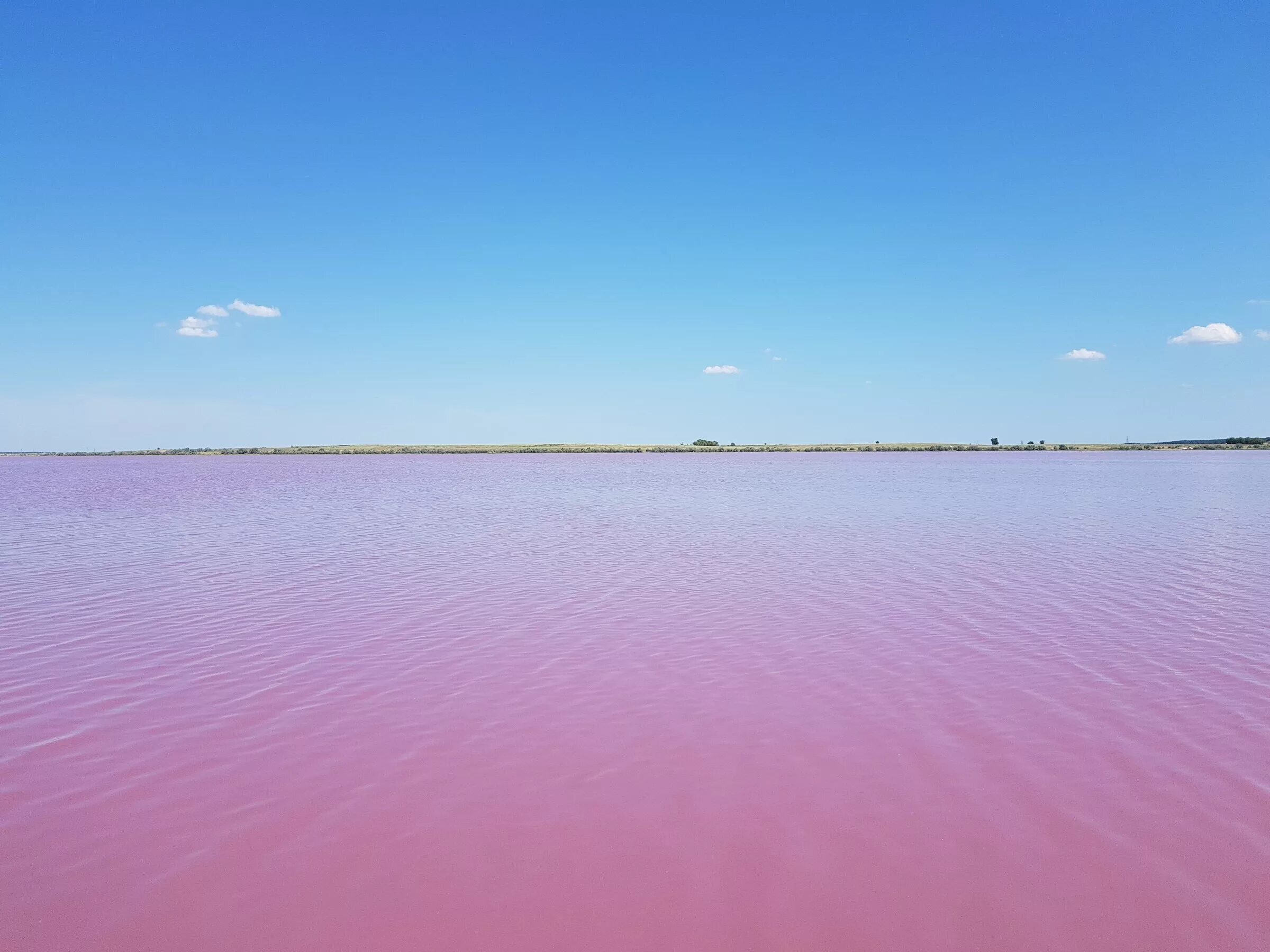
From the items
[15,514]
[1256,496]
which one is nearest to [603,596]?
[15,514]

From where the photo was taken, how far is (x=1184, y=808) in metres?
5.87

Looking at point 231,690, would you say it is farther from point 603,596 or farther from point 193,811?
point 603,596

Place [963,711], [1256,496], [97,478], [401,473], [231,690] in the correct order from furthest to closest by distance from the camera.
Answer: [401,473], [97,478], [1256,496], [231,690], [963,711]

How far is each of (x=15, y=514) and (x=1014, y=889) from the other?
3640 centimetres

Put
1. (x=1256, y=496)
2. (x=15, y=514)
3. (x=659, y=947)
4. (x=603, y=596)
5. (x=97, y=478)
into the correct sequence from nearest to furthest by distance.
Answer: (x=659, y=947) → (x=603, y=596) → (x=15, y=514) → (x=1256, y=496) → (x=97, y=478)

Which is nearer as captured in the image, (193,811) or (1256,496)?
(193,811)

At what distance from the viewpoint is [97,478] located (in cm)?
6309

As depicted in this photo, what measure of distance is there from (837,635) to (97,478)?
71706 millimetres

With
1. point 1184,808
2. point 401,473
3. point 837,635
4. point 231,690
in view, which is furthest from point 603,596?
point 401,473

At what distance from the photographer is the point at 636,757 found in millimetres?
6887

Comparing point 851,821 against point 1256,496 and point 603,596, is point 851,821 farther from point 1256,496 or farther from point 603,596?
point 1256,496

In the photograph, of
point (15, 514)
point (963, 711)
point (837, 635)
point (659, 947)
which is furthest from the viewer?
point (15, 514)

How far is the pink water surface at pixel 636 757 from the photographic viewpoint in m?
4.70

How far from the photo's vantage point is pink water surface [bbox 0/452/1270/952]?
4703 mm
